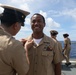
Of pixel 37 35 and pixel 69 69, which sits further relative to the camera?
pixel 69 69

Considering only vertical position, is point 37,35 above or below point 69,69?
above

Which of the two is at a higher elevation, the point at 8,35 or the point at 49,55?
the point at 8,35

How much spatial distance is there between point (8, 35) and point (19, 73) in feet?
1.24

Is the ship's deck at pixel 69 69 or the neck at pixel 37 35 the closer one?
the neck at pixel 37 35

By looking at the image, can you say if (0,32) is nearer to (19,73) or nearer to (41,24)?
(19,73)

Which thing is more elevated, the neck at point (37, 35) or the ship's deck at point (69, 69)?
the neck at point (37, 35)

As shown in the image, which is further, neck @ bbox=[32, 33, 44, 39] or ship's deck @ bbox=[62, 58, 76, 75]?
ship's deck @ bbox=[62, 58, 76, 75]

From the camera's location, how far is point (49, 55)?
322 cm

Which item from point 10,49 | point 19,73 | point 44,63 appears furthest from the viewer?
point 44,63

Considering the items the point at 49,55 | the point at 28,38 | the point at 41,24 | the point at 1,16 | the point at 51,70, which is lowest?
the point at 51,70

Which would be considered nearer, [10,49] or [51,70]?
[10,49]

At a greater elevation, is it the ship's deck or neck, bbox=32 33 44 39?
neck, bbox=32 33 44 39

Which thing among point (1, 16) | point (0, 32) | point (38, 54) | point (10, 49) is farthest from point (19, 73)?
point (38, 54)

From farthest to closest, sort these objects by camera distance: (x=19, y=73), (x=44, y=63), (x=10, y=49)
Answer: (x=44, y=63) → (x=19, y=73) → (x=10, y=49)
